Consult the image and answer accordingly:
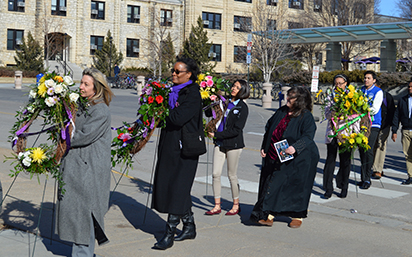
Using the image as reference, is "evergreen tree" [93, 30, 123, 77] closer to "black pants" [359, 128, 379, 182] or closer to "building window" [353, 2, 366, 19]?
"building window" [353, 2, 366, 19]

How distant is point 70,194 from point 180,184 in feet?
4.39

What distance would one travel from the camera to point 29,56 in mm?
48438

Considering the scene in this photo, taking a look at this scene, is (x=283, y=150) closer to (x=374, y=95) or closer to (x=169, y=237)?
(x=169, y=237)

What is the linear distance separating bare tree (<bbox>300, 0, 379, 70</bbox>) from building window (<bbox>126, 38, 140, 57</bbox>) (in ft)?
60.2

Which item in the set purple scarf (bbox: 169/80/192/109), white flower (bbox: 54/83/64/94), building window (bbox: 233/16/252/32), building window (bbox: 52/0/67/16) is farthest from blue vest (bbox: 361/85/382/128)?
building window (bbox: 52/0/67/16)

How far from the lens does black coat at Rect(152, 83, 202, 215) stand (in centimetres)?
557

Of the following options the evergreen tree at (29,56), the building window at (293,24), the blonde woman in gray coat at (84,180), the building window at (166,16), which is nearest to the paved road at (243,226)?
the blonde woman in gray coat at (84,180)

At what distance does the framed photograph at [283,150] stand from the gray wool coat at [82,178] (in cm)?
252

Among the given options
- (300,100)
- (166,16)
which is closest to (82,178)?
(300,100)

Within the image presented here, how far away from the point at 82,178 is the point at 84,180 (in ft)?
0.08

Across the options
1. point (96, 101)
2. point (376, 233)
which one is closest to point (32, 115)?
point (96, 101)

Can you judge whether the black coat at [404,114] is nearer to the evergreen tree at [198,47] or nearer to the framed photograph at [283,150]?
the framed photograph at [283,150]

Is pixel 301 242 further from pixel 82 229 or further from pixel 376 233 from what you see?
pixel 82 229

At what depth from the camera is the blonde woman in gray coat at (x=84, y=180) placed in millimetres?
4652
